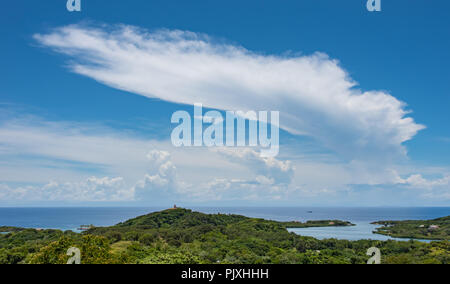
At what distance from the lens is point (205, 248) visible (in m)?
41.2

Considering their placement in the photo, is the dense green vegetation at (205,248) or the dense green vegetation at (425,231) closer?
the dense green vegetation at (205,248)

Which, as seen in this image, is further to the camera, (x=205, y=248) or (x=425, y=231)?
(x=425, y=231)

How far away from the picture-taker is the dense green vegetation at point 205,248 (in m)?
25.0

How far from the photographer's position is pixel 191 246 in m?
42.0

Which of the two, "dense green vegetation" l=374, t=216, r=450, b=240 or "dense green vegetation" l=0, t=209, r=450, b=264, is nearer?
"dense green vegetation" l=0, t=209, r=450, b=264

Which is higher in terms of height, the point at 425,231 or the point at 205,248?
the point at 205,248

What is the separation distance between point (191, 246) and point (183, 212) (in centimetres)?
4410

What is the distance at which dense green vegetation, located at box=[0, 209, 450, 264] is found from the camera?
25.0 meters

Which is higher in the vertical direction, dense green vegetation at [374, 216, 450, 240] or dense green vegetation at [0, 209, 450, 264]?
dense green vegetation at [0, 209, 450, 264]
